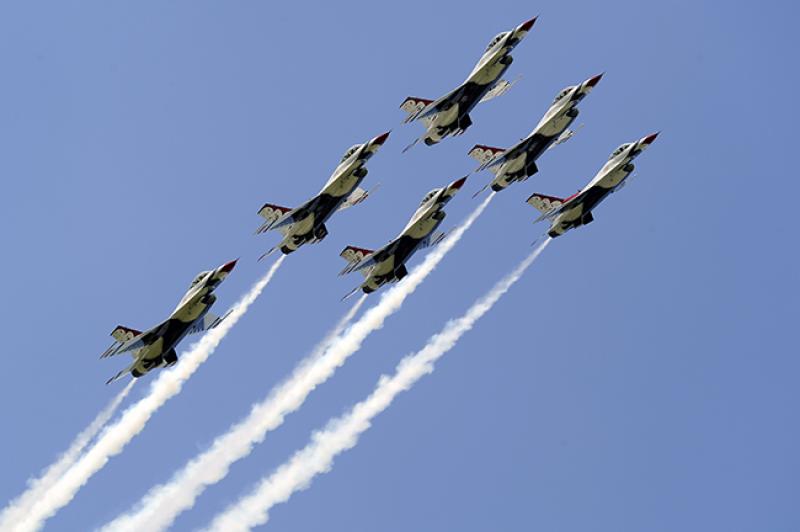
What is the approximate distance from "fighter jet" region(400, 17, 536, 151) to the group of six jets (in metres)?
0.06

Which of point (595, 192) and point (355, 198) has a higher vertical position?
point (355, 198)

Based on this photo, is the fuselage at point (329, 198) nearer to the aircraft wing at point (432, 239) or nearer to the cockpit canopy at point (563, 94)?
the aircraft wing at point (432, 239)

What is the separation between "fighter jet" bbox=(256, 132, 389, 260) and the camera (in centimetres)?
11831

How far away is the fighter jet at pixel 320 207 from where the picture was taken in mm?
118312

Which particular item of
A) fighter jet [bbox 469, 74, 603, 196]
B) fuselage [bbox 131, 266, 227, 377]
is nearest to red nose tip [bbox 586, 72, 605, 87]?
fighter jet [bbox 469, 74, 603, 196]

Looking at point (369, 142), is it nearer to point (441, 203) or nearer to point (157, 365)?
point (441, 203)

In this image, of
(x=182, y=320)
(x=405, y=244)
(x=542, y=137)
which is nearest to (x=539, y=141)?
(x=542, y=137)

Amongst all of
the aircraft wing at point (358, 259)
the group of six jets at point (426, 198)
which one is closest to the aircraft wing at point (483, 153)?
the group of six jets at point (426, 198)

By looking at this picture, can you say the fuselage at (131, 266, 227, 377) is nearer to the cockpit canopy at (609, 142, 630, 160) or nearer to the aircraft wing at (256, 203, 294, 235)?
the aircraft wing at (256, 203, 294, 235)

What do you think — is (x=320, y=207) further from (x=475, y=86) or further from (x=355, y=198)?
(x=475, y=86)

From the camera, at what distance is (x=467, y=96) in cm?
12306

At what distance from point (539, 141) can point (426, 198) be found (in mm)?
8346

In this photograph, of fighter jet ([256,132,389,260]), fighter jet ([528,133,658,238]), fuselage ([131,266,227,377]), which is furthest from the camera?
fighter jet ([528,133,658,238])

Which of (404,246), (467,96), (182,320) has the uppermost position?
(467,96)
